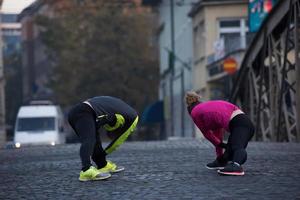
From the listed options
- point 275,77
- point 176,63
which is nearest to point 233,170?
point 275,77

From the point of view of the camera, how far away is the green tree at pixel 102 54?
63250mm

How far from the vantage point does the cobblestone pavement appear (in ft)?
31.6

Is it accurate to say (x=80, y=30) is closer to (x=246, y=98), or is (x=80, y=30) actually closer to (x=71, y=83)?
(x=71, y=83)

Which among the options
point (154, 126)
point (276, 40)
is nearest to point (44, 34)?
point (154, 126)

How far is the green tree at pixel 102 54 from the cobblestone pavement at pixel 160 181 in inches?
1880

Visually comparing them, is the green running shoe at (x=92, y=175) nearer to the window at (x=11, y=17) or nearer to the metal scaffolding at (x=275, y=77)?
the metal scaffolding at (x=275, y=77)

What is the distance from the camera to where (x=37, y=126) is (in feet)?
128

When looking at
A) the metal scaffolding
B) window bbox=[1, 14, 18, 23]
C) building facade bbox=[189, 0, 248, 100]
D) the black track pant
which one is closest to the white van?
window bbox=[1, 14, 18, 23]

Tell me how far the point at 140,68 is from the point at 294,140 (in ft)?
135

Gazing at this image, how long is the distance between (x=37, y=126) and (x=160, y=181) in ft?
92.6

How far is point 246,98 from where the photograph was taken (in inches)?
1191

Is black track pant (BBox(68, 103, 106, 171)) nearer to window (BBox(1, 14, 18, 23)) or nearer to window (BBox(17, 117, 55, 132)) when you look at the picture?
window (BBox(1, 14, 18, 23))

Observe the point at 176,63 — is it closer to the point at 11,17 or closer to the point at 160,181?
the point at 11,17

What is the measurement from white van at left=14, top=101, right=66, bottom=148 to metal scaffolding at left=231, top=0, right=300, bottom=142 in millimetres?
10764
